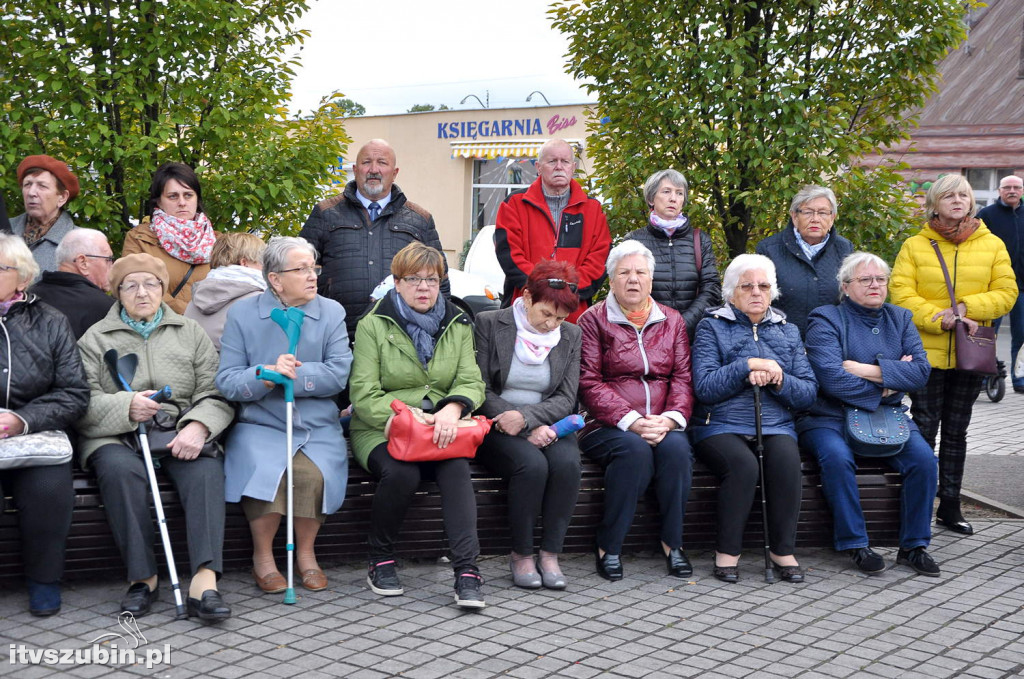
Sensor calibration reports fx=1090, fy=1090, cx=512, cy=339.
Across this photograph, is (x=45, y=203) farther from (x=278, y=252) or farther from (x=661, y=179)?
(x=661, y=179)

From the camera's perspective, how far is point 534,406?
5402 millimetres

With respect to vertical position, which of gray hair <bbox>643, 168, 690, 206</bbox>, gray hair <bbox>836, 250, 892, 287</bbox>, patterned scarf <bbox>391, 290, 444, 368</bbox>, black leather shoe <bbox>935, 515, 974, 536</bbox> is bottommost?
black leather shoe <bbox>935, 515, 974, 536</bbox>

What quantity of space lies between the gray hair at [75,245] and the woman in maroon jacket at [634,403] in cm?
255

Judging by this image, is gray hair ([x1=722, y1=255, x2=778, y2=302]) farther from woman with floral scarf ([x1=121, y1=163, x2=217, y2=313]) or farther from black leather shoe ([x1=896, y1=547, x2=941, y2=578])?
woman with floral scarf ([x1=121, y1=163, x2=217, y2=313])

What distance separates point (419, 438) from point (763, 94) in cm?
333

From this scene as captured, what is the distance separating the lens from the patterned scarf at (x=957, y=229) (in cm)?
615

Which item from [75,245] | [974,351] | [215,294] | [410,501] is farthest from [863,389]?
[75,245]

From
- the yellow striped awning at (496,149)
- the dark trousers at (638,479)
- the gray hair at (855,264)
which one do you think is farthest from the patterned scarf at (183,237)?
the yellow striped awning at (496,149)

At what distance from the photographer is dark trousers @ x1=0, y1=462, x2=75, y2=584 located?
15.0ft

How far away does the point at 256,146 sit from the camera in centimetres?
687

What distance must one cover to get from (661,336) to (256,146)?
2.92 m

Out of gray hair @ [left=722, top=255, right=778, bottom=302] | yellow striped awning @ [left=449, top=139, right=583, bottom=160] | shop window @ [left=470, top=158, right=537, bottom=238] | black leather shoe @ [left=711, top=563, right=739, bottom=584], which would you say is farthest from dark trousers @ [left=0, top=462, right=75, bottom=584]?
shop window @ [left=470, top=158, right=537, bottom=238]

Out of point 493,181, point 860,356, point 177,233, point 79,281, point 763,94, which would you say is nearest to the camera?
point 79,281

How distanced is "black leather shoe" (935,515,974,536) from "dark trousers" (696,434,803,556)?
1361 mm
